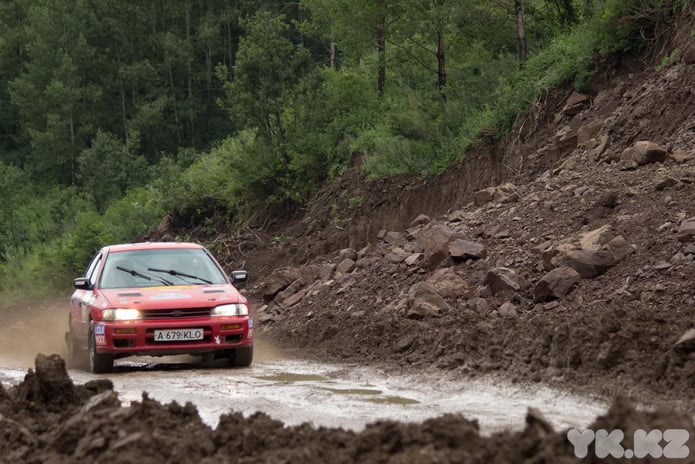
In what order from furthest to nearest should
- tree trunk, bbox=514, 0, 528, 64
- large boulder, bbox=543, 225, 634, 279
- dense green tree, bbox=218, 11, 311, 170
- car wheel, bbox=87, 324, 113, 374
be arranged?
dense green tree, bbox=218, 11, 311, 170 → tree trunk, bbox=514, 0, 528, 64 → large boulder, bbox=543, 225, 634, 279 → car wheel, bbox=87, 324, 113, 374

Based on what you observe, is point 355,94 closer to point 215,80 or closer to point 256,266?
point 256,266

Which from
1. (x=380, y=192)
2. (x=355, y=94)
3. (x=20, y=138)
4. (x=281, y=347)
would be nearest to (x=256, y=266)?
(x=380, y=192)

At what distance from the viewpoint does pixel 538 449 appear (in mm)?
5430

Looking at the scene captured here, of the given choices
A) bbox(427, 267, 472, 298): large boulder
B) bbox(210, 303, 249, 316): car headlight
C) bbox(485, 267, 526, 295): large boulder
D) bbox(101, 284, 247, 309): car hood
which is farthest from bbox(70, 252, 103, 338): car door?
bbox(485, 267, 526, 295): large boulder

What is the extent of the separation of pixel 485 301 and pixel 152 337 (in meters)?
4.45

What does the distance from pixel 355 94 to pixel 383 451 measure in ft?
86.3

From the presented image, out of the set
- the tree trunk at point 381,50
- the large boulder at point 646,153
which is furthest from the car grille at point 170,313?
the tree trunk at point 381,50

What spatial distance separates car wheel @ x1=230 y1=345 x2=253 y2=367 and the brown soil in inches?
63.7

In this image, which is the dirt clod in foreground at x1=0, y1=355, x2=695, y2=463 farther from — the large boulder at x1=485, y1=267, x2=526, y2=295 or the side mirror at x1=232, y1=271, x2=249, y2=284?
the large boulder at x1=485, y1=267, x2=526, y2=295

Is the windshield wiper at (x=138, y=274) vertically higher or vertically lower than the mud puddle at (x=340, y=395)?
higher
